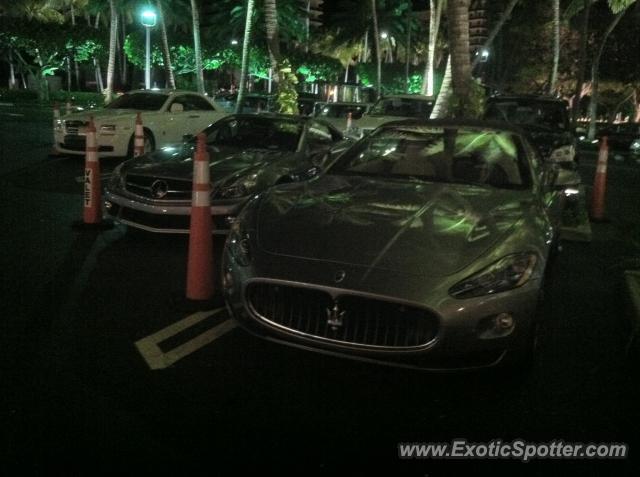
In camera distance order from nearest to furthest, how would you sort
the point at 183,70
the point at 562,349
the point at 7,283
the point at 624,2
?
the point at 562,349, the point at 7,283, the point at 624,2, the point at 183,70

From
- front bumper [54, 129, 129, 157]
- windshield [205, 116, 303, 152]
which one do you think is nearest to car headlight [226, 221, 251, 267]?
windshield [205, 116, 303, 152]

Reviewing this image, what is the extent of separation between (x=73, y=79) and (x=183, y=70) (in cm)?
1538

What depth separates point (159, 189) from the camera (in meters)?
7.47

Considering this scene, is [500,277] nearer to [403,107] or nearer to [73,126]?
[73,126]

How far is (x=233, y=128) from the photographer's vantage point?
30.6 ft

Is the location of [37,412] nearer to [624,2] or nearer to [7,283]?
[7,283]

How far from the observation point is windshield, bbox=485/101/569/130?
13.5 m

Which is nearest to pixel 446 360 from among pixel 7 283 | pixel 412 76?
pixel 7 283

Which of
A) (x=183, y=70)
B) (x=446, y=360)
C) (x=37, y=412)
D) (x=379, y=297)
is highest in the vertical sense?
(x=183, y=70)

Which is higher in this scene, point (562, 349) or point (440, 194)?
point (440, 194)

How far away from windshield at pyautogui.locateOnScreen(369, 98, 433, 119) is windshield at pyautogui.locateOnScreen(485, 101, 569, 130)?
4545 millimetres

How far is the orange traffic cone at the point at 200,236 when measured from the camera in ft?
17.8

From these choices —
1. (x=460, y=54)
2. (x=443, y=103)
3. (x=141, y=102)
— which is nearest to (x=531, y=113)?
(x=460, y=54)

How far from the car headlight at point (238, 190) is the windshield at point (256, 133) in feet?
4.16
